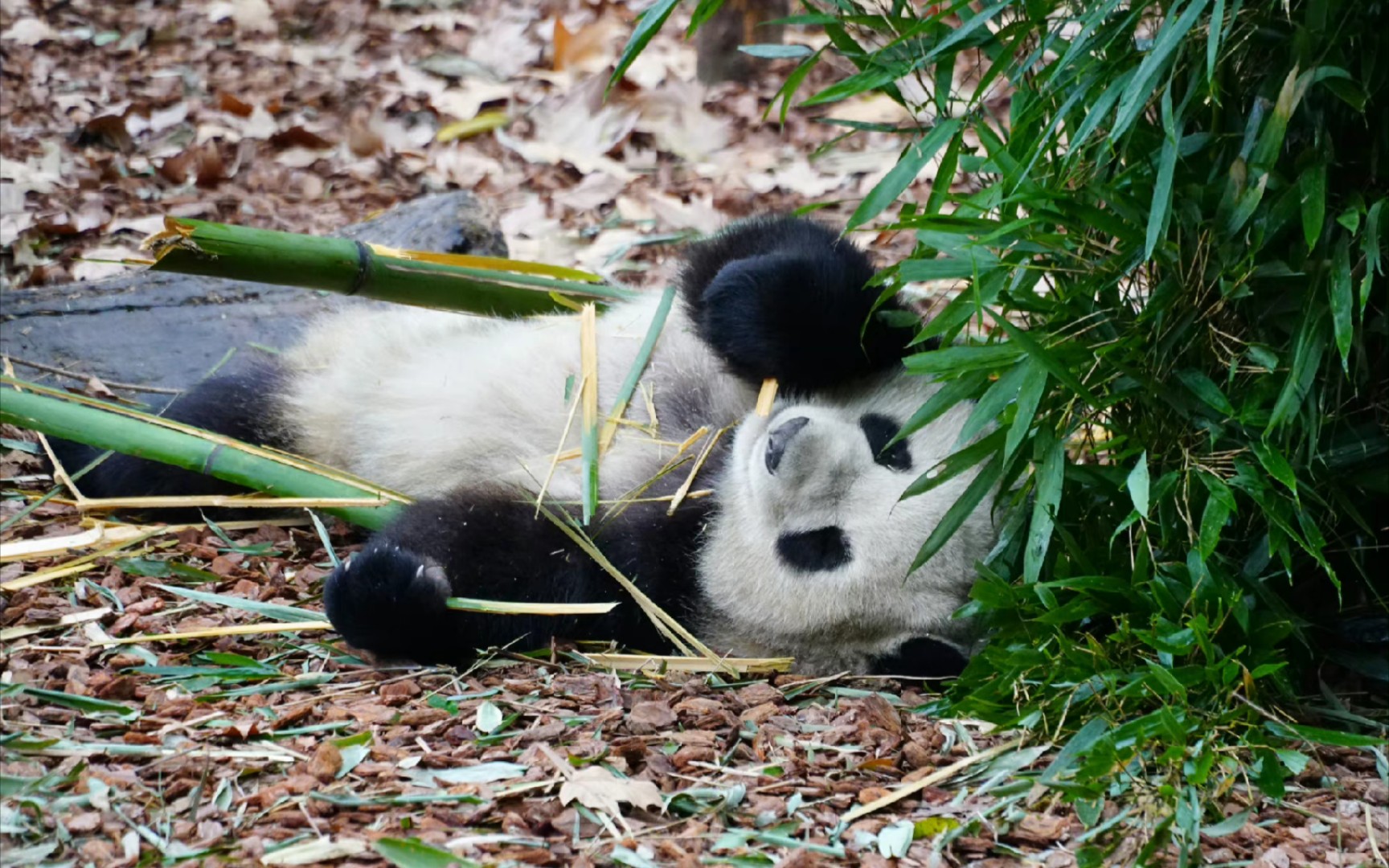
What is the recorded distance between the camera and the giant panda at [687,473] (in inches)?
121

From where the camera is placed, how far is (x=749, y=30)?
23.9 feet

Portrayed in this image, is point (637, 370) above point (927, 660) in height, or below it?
above

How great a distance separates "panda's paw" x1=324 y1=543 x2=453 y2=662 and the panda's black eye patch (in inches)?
41.8

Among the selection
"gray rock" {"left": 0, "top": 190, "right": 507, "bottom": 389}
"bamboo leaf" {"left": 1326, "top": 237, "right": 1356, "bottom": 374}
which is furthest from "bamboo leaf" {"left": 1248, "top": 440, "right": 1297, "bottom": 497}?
"gray rock" {"left": 0, "top": 190, "right": 507, "bottom": 389}

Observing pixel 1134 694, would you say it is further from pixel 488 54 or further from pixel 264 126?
pixel 488 54

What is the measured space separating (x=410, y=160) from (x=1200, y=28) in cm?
519

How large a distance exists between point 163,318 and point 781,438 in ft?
8.27

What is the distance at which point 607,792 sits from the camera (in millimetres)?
2303

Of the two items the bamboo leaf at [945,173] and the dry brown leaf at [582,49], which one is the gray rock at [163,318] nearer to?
the bamboo leaf at [945,173]

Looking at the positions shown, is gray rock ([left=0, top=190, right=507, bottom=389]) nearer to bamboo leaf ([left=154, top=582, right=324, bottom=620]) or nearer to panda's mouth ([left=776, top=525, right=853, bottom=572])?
bamboo leaf ([left=154, top=582, right=324, bottom=620])

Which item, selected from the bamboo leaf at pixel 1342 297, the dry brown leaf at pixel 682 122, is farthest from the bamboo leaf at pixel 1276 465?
Result: the dry brown leaf at pixel 682 122

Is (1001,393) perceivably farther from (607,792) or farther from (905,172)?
(607,792)

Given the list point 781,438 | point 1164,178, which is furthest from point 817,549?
point 1164,178

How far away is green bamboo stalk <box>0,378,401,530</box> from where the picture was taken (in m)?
3.38
